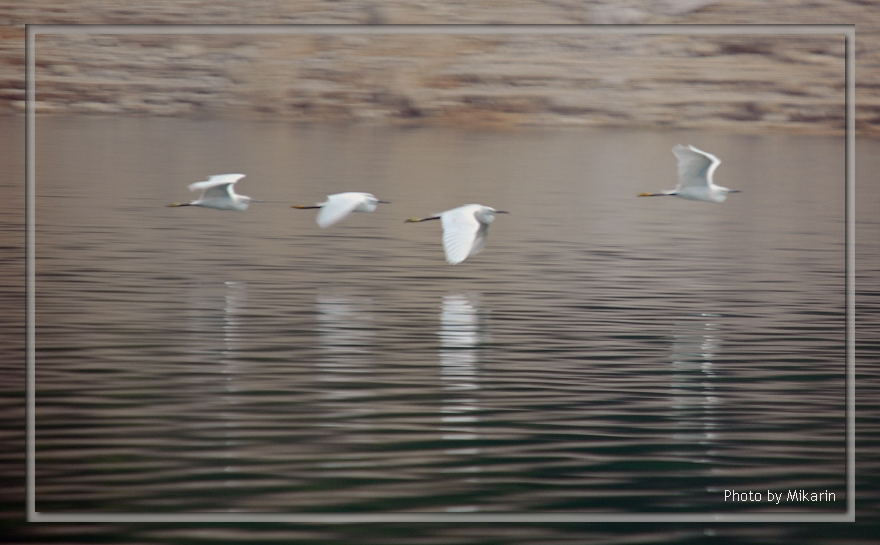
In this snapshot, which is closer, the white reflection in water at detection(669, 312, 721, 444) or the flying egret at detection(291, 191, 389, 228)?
the white reflection in water at detection(669, 312, 721, 444)

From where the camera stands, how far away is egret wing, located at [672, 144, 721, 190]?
47.4 feet

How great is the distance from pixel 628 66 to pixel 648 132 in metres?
2.21

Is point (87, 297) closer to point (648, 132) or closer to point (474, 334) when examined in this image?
point (474, 334)

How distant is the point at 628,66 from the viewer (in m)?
49.5

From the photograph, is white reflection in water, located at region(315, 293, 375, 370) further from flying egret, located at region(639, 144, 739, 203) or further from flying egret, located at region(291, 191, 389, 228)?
flying egret, located at region(639, 144, 739, 203)

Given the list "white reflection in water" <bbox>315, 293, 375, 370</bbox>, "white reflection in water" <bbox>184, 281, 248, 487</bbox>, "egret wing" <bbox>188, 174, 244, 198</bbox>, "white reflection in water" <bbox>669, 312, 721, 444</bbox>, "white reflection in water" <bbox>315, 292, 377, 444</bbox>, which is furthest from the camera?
"egret wing" <bbox>188, 174, 244, 198</bbox>

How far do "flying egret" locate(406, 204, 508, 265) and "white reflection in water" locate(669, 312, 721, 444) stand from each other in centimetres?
169

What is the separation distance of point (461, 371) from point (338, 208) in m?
2.73

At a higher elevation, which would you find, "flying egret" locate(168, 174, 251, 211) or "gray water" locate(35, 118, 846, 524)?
"flying egret" locate(168, 174, 251, 211)

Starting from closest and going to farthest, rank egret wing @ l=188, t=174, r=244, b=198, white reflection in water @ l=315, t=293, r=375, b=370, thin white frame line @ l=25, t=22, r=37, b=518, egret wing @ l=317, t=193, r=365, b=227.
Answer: thin white frame line @ l=25, t=22, r=37, b=518 → white reflection in water @ l=315, t=293, r=375, b=370 → egret wing @ l=317, t=193, r=365, b=227 → egret wing @ l=188, t=174, r=244, b=198

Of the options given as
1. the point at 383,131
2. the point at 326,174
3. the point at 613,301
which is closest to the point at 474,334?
the point at 613,301

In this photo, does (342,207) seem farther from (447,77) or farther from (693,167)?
(447,77)

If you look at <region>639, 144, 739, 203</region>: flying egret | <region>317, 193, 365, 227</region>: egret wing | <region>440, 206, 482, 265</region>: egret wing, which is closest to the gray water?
<region>440, 206, 482, 265</region>: egret wing

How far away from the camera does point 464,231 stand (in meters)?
12.0
